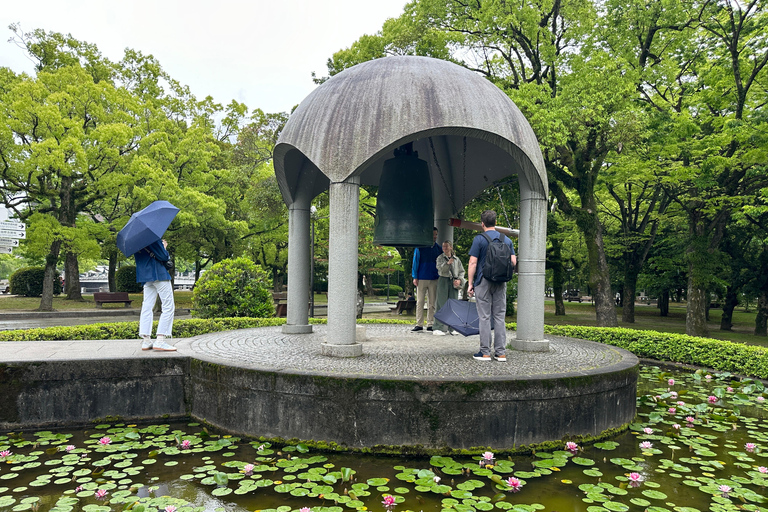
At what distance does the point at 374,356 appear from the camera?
6.63 m

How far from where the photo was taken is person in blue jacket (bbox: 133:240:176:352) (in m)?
6.72

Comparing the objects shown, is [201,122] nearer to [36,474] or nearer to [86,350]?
[86,350]

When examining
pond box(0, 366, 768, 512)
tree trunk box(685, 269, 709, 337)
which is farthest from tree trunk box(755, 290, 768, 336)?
pond box(0, 366, 768, 512)

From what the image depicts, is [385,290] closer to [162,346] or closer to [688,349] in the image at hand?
[688,349]

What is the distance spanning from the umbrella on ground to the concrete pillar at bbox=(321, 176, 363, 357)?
1.36m

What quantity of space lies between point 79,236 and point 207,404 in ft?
65.0

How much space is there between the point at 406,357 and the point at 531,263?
2.23 meters

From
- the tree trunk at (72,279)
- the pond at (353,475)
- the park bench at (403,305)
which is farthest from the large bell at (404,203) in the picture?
the tree trunk at (72,279)

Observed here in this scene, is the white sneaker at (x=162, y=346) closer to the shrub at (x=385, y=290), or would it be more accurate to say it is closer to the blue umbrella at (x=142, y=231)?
the blue umbrella at (x=142, y=231)

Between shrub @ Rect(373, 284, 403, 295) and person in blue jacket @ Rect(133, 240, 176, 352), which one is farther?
shrub @ Rect(373, 284, 403, 295)

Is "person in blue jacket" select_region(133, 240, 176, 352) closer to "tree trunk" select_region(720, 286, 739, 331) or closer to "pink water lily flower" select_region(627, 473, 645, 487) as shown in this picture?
"pink water lily flower" select_region(627, 473, 645, 487)

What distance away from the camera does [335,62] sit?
2120 centimetres

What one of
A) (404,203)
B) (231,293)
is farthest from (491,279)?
(231,293)

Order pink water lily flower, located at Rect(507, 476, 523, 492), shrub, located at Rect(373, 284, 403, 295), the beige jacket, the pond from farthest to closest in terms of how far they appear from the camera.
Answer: shrub, located at Rect(373, 284, 403, 295), the beige jacket, pink water lily flower, located at Rect(507, 476, 523, 492), the pond
